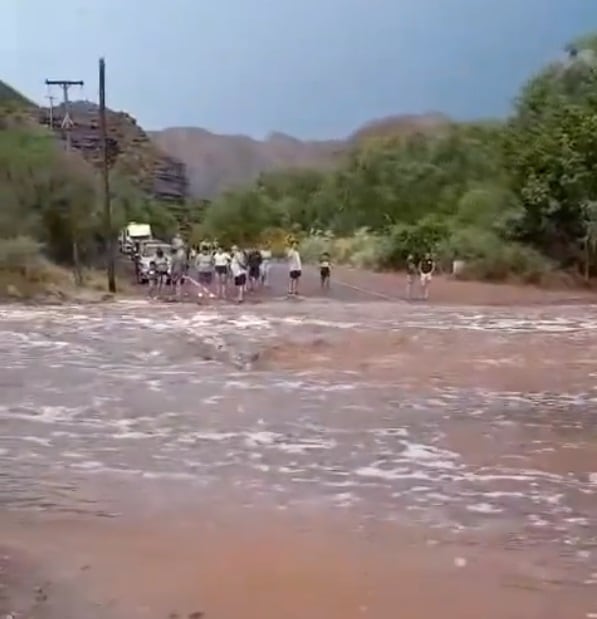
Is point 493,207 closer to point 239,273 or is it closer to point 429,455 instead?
point 239,273

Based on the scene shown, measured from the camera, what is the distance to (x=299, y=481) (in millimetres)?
10047

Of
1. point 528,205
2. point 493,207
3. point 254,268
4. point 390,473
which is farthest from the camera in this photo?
point 493,207

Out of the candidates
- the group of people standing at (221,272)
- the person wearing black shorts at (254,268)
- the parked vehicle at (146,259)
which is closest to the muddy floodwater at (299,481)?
the group of people standing at (221,272)

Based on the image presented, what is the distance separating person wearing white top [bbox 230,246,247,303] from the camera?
109ft

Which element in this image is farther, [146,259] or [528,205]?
[146,259]

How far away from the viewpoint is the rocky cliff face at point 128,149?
82625 millimetres

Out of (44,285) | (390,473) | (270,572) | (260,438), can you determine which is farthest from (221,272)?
(270,572)

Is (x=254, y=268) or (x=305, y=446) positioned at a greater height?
(x=254, y=268)

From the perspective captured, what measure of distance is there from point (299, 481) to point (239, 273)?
925 inches

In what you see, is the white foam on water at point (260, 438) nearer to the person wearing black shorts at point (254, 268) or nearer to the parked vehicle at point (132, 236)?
the person wearing black shorts at point (254, 268)

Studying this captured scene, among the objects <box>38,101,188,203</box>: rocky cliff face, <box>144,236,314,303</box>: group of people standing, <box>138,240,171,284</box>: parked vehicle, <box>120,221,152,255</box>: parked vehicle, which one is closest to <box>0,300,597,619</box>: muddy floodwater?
<box>144,236,314,303</box>: group of people standing

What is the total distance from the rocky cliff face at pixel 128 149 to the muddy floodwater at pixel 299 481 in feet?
192

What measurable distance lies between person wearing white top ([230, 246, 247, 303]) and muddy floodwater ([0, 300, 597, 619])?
1212 cm

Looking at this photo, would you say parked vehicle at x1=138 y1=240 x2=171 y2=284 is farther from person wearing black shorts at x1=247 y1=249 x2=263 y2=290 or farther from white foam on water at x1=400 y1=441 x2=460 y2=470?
white foam on water at x1=400 y1=441 x2=460 y2=470
